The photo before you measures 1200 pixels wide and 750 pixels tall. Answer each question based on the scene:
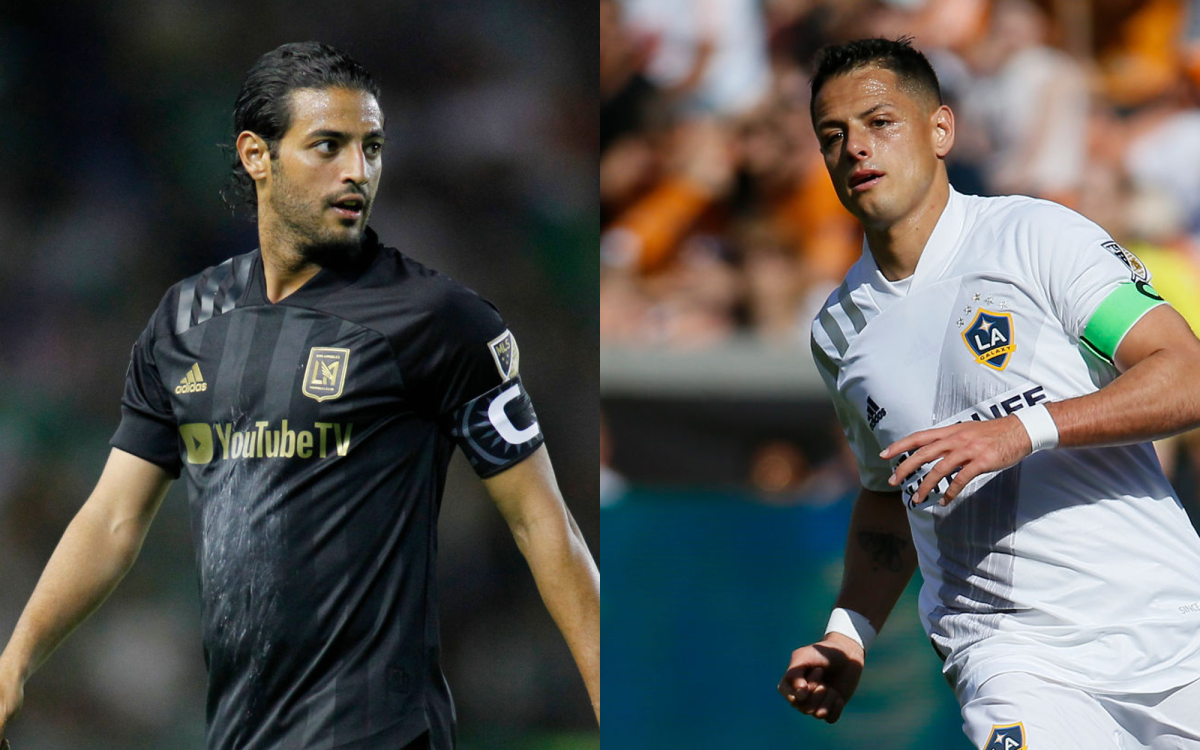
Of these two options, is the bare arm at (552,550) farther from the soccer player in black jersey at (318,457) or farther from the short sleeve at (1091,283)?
the short sleeve at (1091,283)

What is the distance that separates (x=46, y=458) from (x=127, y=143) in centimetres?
124

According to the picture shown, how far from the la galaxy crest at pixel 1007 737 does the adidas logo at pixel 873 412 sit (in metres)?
0.87

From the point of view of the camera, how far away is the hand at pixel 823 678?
3348mm

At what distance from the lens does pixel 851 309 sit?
140 inches

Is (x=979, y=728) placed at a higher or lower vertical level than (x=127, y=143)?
lower

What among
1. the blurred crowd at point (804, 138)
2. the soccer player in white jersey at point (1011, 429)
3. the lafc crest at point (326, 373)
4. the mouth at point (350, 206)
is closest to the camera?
the soccer player in white jersey at point (1011, 429)

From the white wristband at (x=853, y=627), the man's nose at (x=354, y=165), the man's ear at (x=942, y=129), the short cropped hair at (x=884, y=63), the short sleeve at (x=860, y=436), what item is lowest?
the white wristband at (x=853, y=627)

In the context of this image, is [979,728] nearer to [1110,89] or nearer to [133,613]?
[133,613]

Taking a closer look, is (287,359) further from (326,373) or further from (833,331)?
(833,331)

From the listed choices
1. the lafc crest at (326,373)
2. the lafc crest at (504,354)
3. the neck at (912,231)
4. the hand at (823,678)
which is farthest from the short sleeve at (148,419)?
the neck at (912,231)

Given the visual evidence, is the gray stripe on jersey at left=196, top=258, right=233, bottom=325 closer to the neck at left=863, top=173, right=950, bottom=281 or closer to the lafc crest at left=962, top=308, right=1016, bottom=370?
the neck at left=863, top=173, right=950, bottom=281

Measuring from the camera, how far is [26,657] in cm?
328

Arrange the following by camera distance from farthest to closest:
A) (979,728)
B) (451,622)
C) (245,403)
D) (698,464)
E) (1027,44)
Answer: (1027,44) < (698,464) < (451,622) < (245,403) < (979,728)

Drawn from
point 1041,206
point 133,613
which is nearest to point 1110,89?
point 1041,206
